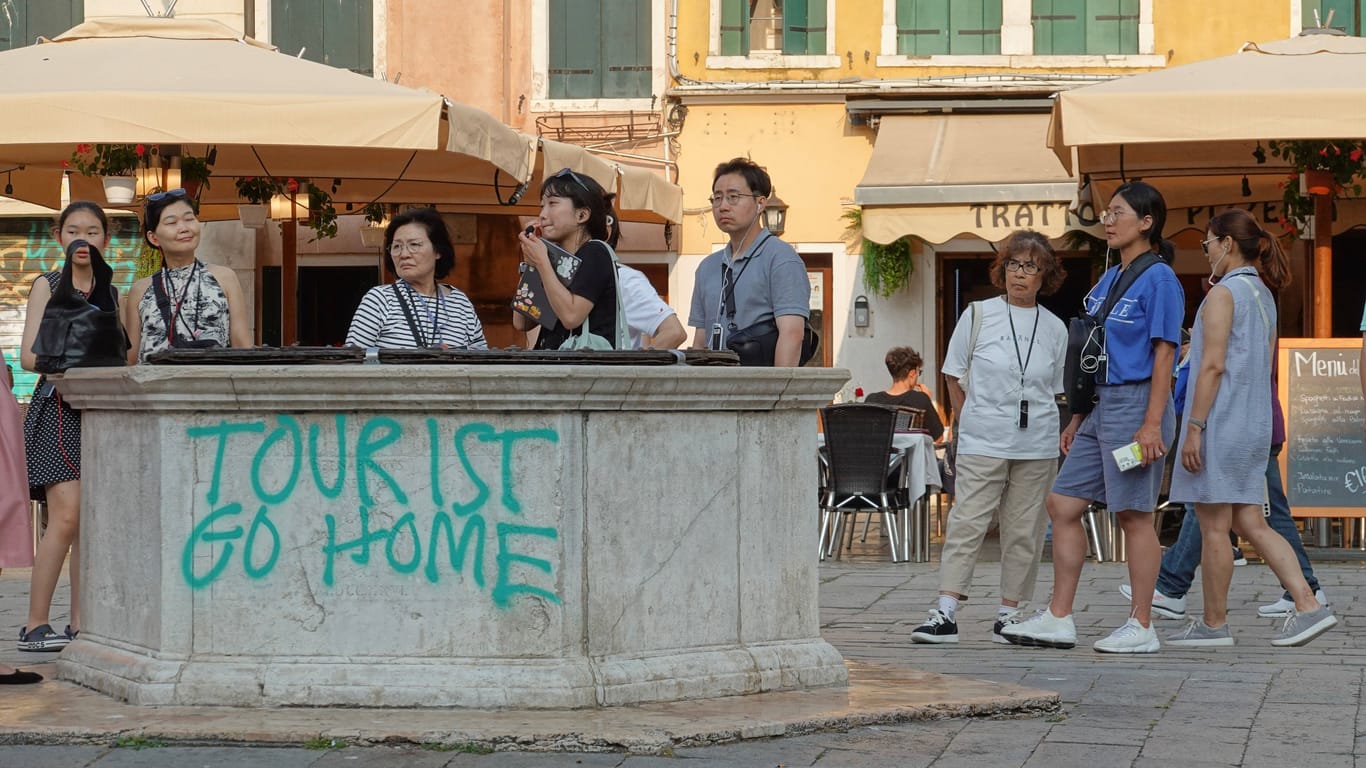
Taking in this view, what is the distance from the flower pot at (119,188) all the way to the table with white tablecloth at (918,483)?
4.51m

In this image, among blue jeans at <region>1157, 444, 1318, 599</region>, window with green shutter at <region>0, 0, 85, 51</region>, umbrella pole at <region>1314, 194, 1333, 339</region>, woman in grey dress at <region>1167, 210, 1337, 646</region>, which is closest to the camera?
woman in grey dress at <region>1167, 210, 1337, 646</region>

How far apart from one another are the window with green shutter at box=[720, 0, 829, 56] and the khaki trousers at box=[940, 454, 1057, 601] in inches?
471

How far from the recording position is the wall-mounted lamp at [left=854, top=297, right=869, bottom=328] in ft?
62.7

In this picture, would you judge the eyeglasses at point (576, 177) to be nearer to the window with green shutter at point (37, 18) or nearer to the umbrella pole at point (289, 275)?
the umbrella pole at point (289, 275)

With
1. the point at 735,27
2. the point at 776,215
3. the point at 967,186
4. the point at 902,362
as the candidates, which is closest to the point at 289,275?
the point at 902,362

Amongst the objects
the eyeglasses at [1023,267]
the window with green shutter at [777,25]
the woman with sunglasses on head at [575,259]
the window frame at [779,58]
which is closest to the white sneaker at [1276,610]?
the eyeglasses at [1023,267]

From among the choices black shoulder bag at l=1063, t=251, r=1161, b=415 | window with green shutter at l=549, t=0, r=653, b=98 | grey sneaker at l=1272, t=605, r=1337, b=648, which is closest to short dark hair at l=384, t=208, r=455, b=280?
black shoulder bag at l=1063, t=251, r=1161, b=415

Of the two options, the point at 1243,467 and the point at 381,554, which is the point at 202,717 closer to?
the point at 381,554

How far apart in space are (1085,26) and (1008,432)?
476 inches

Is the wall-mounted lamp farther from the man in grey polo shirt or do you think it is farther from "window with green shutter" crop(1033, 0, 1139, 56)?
the man in grey polo shirt

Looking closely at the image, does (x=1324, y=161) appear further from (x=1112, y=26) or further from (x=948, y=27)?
(x=948, y=27)

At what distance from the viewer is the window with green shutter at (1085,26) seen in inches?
750

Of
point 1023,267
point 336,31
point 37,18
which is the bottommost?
point 1023,267

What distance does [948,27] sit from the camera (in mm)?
19312
